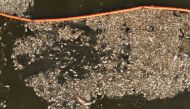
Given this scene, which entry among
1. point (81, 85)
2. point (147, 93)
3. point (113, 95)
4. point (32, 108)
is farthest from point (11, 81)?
point (147, 93)

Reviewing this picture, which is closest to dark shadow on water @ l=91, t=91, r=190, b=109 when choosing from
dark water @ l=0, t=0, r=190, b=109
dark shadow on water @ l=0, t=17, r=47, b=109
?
dark water @ l=0, t=0, r=190, b=109

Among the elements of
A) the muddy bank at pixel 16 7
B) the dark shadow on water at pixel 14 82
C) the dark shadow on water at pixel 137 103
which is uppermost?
the muddy bank at pixel 16 7

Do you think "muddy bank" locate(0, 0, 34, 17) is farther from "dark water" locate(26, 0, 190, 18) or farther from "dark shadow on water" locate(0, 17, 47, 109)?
"dark shadow on water" locate(0, 17, 47, 109)

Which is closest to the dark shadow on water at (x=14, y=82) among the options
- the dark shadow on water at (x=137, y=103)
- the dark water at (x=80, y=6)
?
the dark water at (x=80, y=6)

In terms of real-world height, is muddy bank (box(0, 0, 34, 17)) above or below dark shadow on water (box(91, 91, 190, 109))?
above

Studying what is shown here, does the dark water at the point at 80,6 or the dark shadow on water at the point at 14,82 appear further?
the dark water at the point at 80,6

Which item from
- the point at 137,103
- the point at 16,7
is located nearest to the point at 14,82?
the point at 16,7

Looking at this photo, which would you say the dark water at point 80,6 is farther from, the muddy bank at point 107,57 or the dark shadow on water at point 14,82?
the dark shadow on water at point 14,82
